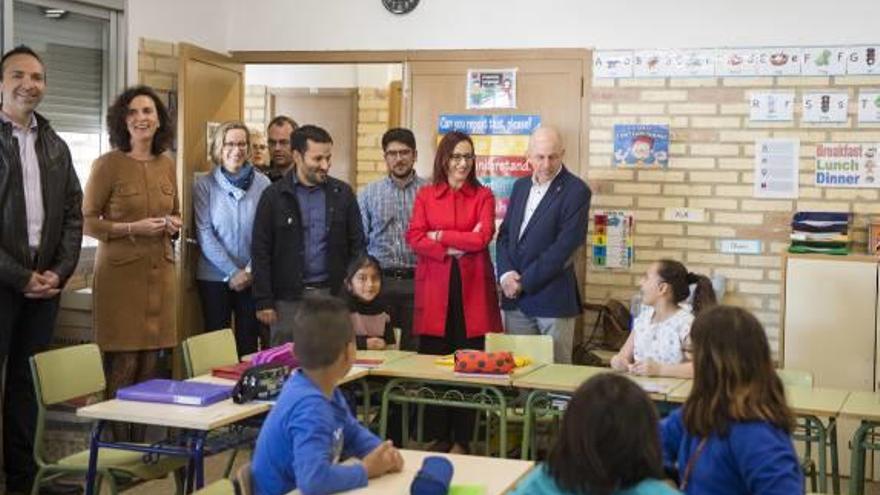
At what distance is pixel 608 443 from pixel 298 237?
3.86 metres

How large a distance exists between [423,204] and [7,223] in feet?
6.74

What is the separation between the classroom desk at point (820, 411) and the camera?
454 centimetres

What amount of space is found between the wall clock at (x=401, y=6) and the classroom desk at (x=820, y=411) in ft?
11.7

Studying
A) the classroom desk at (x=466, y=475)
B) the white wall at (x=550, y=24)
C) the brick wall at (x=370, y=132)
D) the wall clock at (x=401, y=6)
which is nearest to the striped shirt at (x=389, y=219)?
the white wall at (x=550, y=24)

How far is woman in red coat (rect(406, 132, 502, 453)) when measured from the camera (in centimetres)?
620

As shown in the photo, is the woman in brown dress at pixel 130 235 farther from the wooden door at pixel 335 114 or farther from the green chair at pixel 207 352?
the wooden door at pixel 335 114

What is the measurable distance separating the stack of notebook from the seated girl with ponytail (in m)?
1.44

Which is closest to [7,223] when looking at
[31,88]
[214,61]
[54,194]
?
[54,194]

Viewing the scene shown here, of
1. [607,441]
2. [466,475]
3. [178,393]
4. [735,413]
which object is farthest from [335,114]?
[607,441]

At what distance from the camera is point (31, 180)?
17.7 feet

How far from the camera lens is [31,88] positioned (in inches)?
208

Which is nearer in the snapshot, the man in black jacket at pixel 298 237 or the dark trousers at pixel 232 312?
the man in black jacket at pixel 298 237

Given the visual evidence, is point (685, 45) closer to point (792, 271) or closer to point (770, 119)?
point (770, 119)

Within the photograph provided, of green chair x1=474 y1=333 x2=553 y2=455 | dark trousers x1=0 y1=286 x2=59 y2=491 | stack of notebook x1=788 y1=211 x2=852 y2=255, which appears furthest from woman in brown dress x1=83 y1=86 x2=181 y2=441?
stack of notebook x1=788 y1=211 x2=852 y2=255
